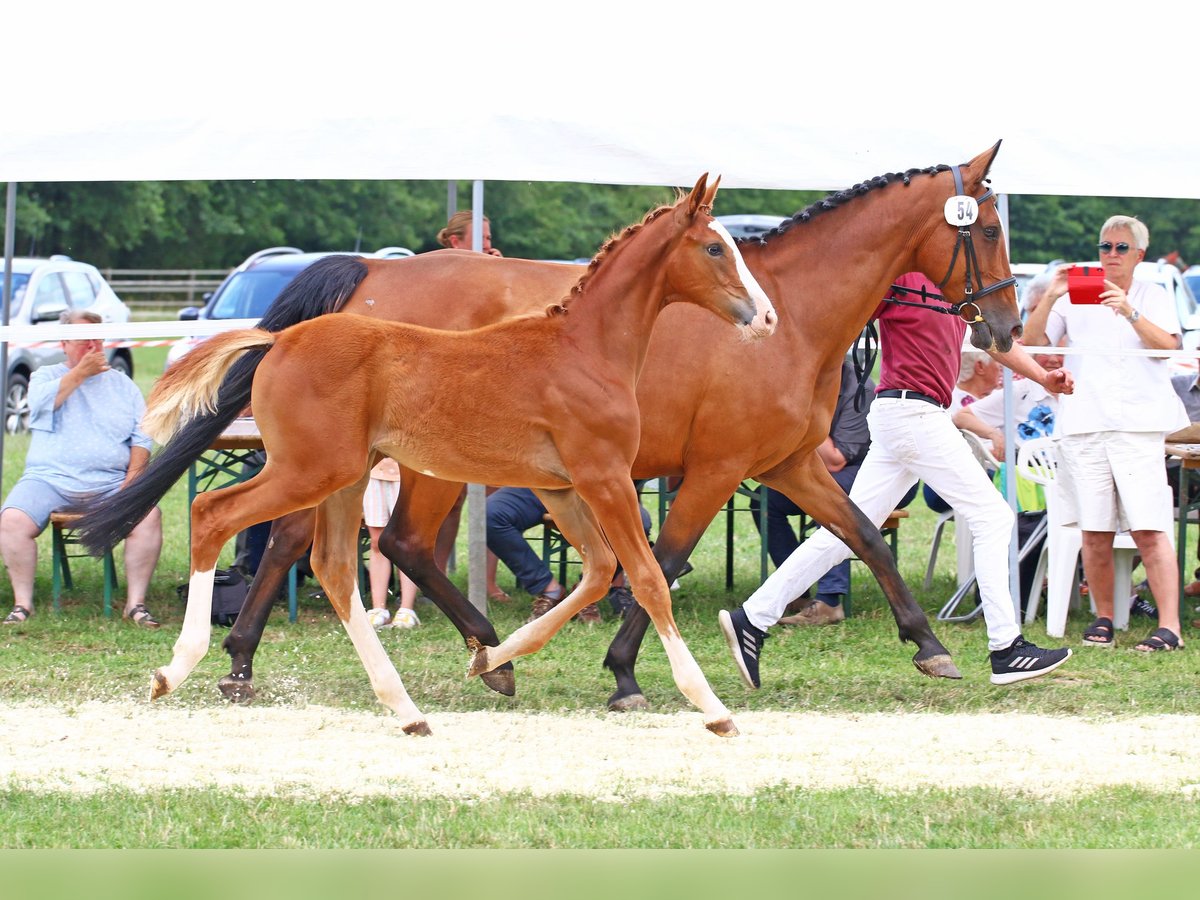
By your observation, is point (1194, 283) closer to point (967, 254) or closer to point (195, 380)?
point (967, 254)

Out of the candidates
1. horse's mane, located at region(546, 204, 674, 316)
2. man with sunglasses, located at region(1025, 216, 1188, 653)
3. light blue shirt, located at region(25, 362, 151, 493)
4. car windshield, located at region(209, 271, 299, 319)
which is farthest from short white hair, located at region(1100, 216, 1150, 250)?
car windshield, located at region(209, 271, 299, 319)

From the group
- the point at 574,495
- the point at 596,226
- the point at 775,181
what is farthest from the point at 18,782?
the point at 596,226

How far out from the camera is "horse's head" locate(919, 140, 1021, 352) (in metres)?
6.29

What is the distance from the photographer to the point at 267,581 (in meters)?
6.53

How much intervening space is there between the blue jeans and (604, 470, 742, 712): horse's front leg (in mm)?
2174

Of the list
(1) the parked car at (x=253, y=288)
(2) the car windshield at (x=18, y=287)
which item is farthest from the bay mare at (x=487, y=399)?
(2) the car windshield at (x=18, y=287)

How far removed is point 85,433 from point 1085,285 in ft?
16.5

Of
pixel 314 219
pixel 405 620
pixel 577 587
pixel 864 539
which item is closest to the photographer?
pixel 577 587

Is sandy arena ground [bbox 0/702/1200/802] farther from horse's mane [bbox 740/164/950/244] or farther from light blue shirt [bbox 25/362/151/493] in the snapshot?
light blue shirt [bbox 25/362/151/493]

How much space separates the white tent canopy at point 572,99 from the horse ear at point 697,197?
5.89 ft

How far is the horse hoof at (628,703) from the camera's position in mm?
6172

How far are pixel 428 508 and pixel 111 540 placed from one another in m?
1.32

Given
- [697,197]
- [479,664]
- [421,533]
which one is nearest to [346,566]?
[479,664]

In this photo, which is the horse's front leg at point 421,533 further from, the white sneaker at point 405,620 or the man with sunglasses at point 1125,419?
the man with sunglasses at point 1125,419
